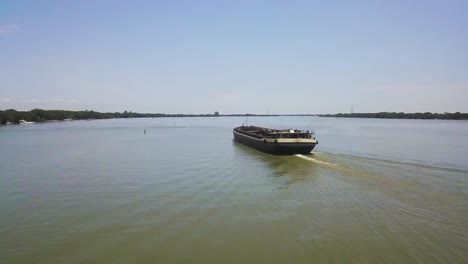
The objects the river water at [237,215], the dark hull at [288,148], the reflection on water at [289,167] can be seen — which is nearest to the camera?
the river water at [237,215]

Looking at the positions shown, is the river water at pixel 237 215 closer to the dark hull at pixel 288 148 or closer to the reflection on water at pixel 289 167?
the reflection on water at pixel 289 167

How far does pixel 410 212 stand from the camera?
13688 mm

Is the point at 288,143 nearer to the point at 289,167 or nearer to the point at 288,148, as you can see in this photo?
the point at 288,148

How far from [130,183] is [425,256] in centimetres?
1548

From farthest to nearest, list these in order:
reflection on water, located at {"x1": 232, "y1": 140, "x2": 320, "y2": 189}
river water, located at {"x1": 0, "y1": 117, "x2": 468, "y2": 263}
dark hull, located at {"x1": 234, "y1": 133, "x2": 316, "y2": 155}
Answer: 1. dark hull, located at {"x1": 234, "y1": 133, "x2": 316, "y2": 155}
2. reflection on water, located at {"x1": 232, "y1": 140, "x2": 320, "y2": 189}
3. river water, located at {"x1": 0, "y1": 117, "x2": 468, "y2": 263}

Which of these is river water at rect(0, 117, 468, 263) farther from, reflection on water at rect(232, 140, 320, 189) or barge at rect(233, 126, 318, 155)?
barge at rect(233, 126, 318, 155)

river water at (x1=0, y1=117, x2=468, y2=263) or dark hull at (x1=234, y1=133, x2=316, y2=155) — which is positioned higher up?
dark hull at (x1=234, y1=133, x2=316, y2=155)

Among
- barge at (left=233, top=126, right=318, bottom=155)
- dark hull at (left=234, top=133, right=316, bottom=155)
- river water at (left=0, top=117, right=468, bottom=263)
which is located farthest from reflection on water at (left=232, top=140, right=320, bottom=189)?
barge at (left=233, top=126, right=318, bottom=155)

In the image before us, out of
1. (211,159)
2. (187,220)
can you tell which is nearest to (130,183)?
(187,220)

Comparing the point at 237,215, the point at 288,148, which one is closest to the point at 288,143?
the point at 288,148

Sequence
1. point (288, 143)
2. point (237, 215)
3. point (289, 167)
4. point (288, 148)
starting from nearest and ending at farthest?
point (237, 215)
point (289, 167)
point (288, 143)
point (288, 148)

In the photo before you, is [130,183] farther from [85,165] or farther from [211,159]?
[211,159]

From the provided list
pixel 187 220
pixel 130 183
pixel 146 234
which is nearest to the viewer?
pixel 146 234

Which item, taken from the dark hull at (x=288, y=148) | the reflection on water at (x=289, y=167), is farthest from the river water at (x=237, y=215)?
the dark hull at (x=288, y=148)
